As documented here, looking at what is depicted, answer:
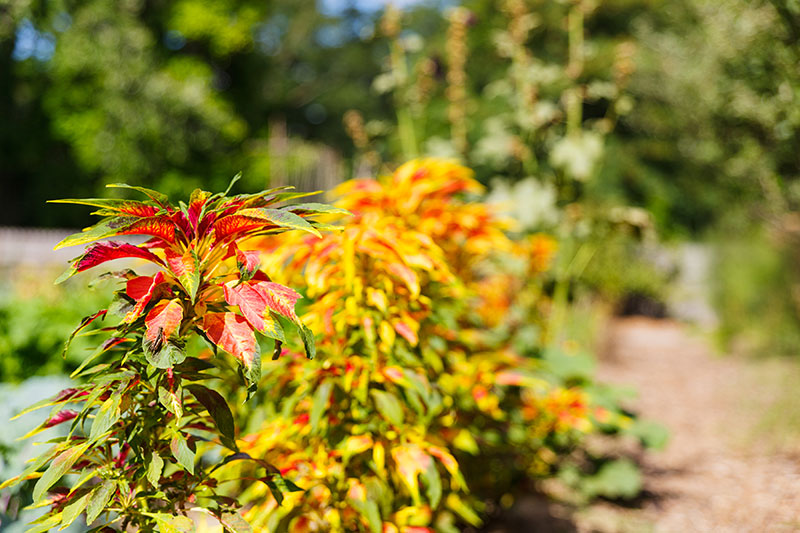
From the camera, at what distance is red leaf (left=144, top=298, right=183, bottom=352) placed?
3.04 ft

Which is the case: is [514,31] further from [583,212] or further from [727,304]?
[727,304]

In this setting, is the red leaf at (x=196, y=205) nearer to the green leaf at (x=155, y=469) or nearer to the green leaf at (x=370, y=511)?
the green leaf at (x=155, y=469)

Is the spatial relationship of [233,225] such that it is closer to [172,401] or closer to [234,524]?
[172,401]

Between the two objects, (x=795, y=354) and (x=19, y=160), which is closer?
(x=795, y=354)

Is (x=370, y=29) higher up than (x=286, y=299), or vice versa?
(x=370, y=29)

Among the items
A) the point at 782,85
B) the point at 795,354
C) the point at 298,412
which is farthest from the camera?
the point at 795,354

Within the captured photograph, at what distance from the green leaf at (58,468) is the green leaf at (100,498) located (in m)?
0.06

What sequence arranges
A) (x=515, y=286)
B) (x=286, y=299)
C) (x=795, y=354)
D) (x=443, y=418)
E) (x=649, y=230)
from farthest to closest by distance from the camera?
(x=795, y=354)
(x=515, y=286)
(x=649, y=230)
(x=443, y=418)
(x=286, y=299)

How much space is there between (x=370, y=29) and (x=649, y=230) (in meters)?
1.69

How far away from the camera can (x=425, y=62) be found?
9.76 ft

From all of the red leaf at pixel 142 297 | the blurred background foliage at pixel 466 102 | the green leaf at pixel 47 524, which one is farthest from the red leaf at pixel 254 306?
the blurred background foliage at pixel 466 102

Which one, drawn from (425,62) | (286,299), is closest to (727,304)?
(425,62)

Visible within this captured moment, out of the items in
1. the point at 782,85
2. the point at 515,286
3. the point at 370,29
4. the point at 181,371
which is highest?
the point at 370,29

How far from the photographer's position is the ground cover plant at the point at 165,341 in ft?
3.14
